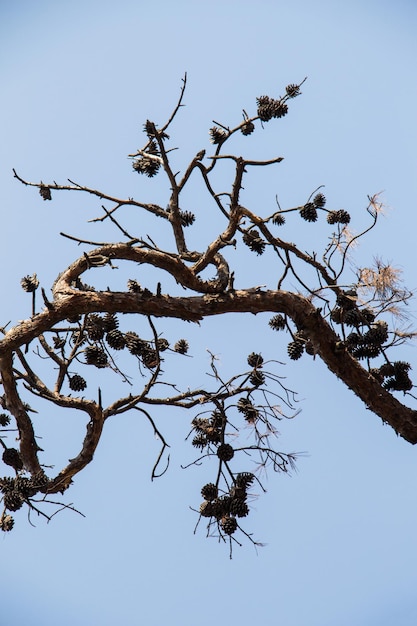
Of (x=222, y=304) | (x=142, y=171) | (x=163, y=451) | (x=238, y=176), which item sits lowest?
(x=163, y=451)

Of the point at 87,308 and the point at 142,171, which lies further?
the point at 142,171

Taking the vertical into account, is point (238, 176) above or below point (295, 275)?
above

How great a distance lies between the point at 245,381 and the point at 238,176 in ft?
4.32

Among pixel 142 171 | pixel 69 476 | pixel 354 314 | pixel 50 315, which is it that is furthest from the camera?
pixel 142 171

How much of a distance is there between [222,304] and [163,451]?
3.27ft

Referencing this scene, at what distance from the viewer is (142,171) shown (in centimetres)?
525

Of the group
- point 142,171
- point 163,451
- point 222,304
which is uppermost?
point 142,171

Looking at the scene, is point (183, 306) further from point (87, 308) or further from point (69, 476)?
point (69, 476)

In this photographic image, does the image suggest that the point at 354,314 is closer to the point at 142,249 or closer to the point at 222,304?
the point at 222,304

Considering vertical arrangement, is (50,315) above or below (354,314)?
above

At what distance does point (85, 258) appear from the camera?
4742 millimetres

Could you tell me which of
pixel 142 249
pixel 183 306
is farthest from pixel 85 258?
pixel 183 306

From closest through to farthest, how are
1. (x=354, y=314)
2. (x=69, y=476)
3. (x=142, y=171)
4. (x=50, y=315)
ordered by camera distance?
(x=50, y=315), (x=69, y=476), (x=354, y=314), (x=142, y=171)

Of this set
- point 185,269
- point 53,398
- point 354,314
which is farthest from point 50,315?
point 354,314
